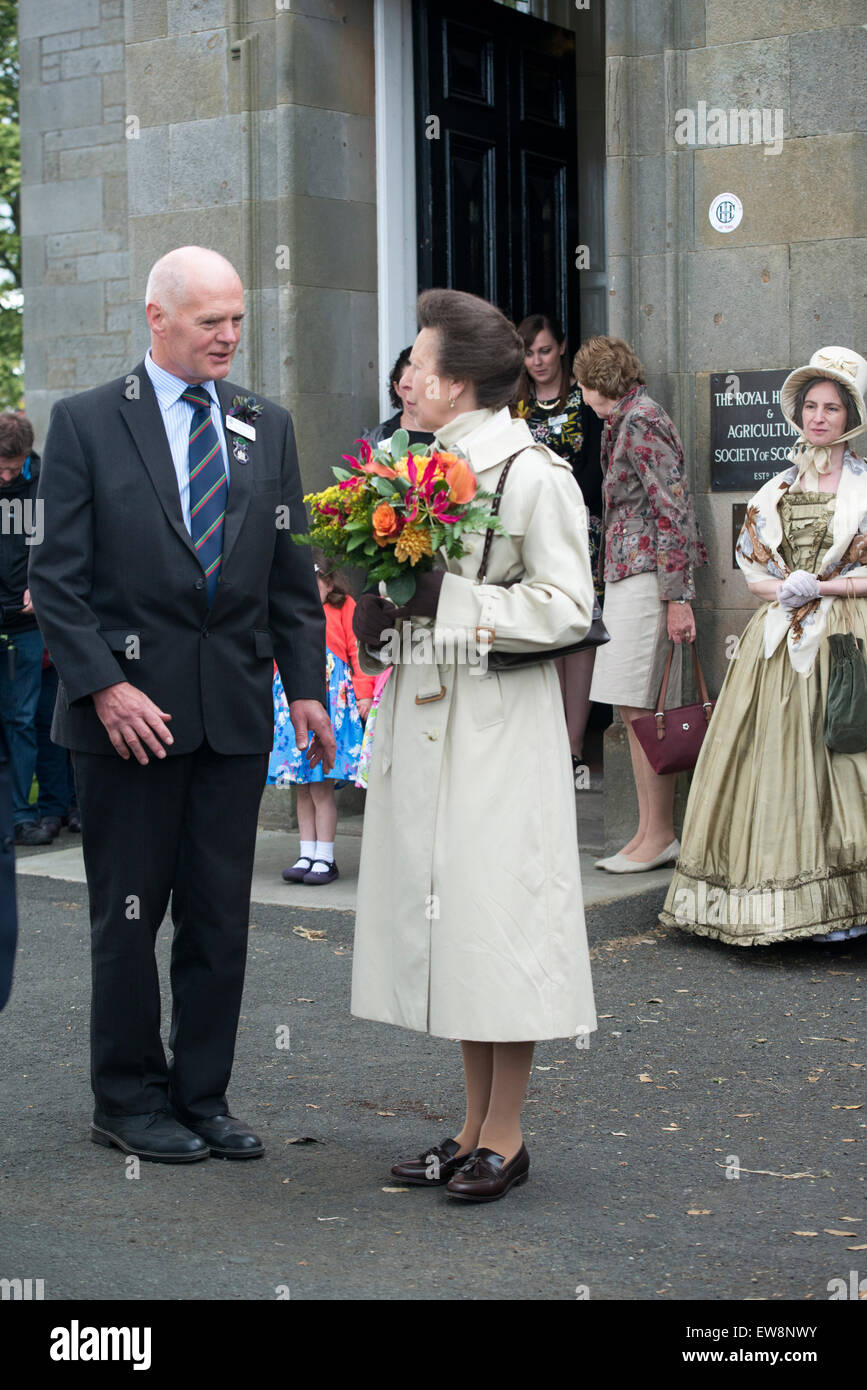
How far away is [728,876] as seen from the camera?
21.9 feet

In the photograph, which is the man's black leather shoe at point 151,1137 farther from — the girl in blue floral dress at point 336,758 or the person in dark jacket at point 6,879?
the girl in blue floral dress at point 336,758

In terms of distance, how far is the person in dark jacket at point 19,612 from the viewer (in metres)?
9.01

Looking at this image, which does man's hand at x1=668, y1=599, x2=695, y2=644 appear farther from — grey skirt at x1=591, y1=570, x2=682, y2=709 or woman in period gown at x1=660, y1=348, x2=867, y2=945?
woman in period gown at x1=660, y1=348, x2=867, y2=945

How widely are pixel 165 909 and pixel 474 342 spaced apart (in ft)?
5.44

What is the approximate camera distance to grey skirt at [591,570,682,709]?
767 centimetres

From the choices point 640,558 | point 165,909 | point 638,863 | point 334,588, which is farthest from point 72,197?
point 165,909

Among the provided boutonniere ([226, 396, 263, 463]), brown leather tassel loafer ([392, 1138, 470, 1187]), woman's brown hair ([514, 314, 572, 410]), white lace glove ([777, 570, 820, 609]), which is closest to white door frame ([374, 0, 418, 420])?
woman's brown hair ([514, 314, 572, 410])

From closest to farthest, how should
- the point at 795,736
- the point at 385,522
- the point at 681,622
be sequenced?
the point at 385,522 < the point at 795,736 < the point at 681,622

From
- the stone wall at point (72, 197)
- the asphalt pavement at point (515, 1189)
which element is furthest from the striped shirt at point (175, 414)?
the stone wall at point (72, 197)

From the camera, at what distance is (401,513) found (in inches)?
160

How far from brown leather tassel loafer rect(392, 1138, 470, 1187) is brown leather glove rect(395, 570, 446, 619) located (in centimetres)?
135

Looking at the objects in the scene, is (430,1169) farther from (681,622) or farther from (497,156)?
(497,156)

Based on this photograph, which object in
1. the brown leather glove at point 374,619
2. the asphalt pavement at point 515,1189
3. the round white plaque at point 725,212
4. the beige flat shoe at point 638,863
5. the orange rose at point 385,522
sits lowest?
the asphalt pavement at point 515,1189

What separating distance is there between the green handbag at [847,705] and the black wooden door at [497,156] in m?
3.83
